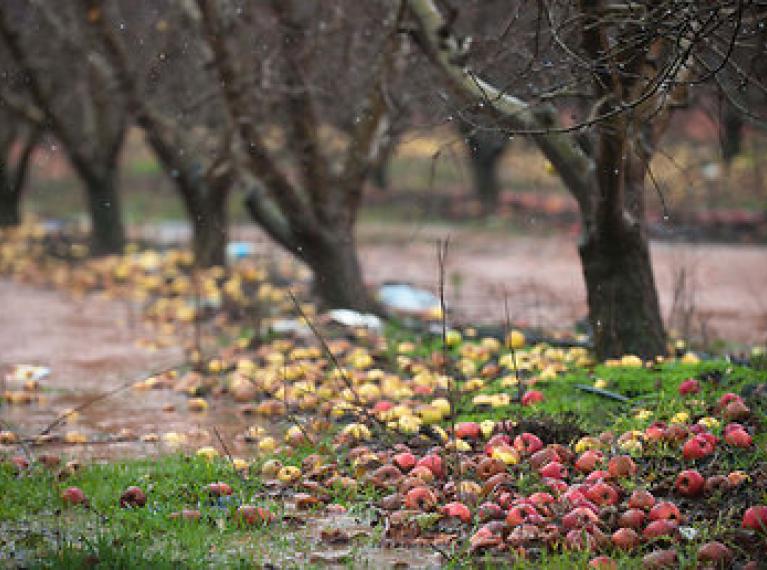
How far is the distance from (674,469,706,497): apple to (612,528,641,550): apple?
564 mm

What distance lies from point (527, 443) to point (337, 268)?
4.80 m

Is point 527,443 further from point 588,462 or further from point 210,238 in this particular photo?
point 210,238

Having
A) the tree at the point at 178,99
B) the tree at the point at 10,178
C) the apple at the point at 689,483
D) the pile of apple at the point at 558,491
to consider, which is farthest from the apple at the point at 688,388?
the tree at the point at 10,178

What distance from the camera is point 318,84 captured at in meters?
9.77

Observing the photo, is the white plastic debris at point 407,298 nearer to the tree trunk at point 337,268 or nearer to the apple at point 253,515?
the tree trunk at point 337,268

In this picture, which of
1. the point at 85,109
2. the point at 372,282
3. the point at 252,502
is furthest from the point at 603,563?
the point at 85,109

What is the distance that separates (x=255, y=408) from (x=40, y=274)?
830 centimetres

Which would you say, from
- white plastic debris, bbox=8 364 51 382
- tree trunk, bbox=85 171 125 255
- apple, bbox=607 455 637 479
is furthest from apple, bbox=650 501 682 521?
tree trunk, bbox=85 171 125 255

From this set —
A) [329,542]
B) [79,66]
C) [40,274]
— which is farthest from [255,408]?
[79,66]

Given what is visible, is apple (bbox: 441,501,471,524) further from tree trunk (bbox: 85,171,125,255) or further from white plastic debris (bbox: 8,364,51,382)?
tree trunk (bbox: 85,171,125,255)

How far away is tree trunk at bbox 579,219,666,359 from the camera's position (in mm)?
7395

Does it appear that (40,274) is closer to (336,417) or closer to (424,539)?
(336,417)

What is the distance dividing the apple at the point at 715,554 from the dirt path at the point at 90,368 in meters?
3.27

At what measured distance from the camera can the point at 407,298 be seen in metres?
11.8
